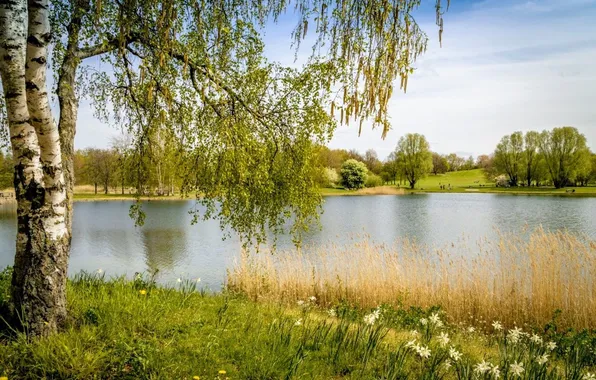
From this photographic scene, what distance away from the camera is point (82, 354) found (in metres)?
3.31

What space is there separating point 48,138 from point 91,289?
2380 mm

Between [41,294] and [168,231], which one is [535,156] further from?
[41,294]

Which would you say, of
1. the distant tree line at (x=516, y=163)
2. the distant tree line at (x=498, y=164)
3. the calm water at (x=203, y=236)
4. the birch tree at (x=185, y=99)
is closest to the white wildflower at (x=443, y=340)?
the birch tree at (x=185, y=99)

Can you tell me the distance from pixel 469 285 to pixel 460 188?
75.6 metres

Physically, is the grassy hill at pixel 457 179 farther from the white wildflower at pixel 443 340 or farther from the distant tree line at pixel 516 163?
the white wildflower at pixel 443 340

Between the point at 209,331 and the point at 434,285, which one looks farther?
the point at 434,285

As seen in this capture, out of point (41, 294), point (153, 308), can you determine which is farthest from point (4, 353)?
point (153, 308)

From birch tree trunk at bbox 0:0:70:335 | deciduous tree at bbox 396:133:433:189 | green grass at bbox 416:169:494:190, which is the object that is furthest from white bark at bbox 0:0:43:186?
green grass at bbox 416:169:494:190

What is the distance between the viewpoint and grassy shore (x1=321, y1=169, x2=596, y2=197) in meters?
62.9

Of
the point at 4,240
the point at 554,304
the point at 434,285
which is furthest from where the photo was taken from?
the point at 4,240

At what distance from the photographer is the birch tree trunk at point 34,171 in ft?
11.8

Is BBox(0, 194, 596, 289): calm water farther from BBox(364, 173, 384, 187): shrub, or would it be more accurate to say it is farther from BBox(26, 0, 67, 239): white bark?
BBox(364, 173, 384, 187): shrub

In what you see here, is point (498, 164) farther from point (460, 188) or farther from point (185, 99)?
point (185, 99)

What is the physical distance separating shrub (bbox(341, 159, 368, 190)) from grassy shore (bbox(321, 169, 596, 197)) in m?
2.16
